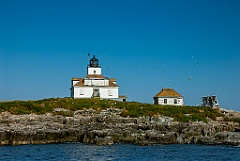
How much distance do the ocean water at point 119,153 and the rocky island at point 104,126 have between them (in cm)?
336

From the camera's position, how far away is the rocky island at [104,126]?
43.8 meters

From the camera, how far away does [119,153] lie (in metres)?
34.6

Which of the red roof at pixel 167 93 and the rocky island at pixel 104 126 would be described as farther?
the red roof at pixel 167 93

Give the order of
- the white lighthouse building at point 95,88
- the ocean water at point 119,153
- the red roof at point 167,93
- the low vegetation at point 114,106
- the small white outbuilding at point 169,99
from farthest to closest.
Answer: the white lighthouse building at point 95,88, the red roof at point 167,93, the small white outbuilding at point 169,99, the low vegetation at point 114,106, the ocean water at point 119,153

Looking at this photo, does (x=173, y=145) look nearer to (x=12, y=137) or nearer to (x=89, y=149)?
(x=89, y=149)

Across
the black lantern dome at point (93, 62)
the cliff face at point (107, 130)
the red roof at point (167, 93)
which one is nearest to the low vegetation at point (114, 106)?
the cliff face at point (107, 130)

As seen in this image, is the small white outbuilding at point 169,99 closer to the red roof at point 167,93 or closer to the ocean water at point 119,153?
the red roof at point 167,93

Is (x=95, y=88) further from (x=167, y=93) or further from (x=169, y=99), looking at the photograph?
(x=169, y=99)

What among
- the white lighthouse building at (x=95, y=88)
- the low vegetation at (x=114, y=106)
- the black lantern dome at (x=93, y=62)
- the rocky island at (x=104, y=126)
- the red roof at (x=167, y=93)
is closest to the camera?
the rocky island at (x=104, y=126)

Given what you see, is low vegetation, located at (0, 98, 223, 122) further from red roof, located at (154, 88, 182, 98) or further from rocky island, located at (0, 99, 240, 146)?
red roof, located at (154, 88, 182, 98)

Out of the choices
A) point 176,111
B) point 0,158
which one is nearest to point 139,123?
point 176,111

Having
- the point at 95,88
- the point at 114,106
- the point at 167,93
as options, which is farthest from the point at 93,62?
the point at 114,106

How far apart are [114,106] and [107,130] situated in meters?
12.8

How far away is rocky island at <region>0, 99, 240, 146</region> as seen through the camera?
4384cm
